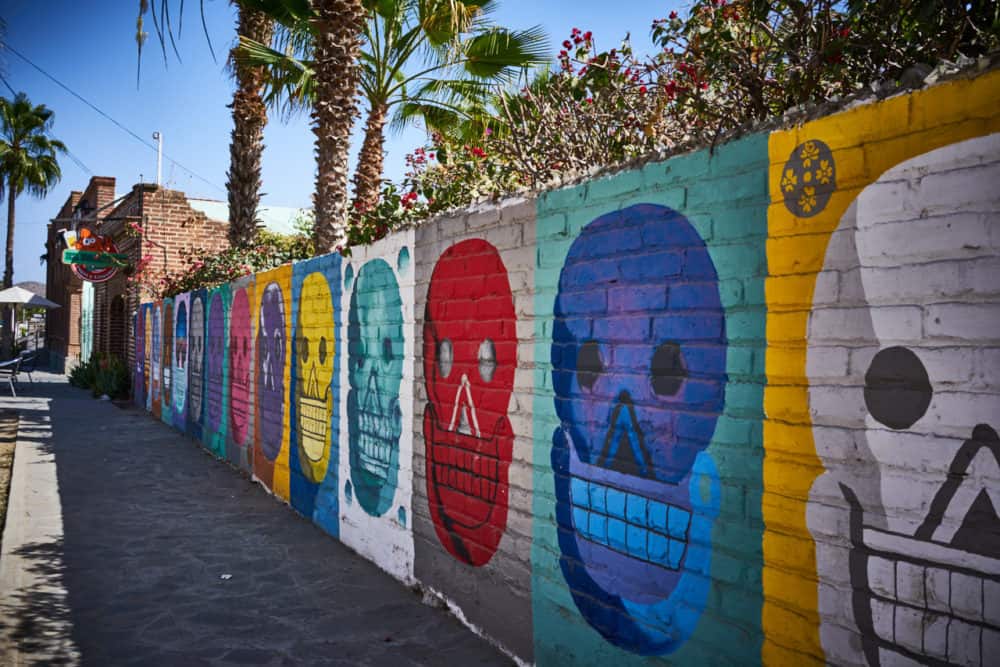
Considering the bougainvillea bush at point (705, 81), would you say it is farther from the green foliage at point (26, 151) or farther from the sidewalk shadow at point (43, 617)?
the green foliage at point (26, 151)

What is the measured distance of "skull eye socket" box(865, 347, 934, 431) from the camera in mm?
1897

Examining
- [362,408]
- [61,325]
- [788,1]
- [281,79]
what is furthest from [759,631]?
[61,325]

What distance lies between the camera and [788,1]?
3.18 m

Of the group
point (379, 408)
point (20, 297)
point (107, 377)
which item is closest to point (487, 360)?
point (379, 408)

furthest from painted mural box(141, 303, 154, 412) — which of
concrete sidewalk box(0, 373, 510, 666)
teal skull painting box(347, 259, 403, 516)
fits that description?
teal skull painting box(347, 259, 403, 516)

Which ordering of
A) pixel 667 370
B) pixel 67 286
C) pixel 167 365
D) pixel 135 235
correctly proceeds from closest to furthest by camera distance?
pixel 667 370, pixel 167 365, pixel 135 235, pixel 67 286

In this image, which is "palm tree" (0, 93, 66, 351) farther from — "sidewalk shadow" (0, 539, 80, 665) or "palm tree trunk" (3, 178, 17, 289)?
"sidewalk shadow" (0, 539, 80, 665)

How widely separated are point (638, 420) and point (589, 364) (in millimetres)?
371

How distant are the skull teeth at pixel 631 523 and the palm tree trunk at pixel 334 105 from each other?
6.24 meters

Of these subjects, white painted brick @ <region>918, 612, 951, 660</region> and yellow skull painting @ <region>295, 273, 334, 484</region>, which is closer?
white painted brick @ <region>918, 612, 951, 660</region>

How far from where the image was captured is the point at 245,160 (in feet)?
44.8

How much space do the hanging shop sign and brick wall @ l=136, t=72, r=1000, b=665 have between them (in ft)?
53.5

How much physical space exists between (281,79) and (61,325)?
29.9 metres

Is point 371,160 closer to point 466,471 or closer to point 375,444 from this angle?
point 375,444
